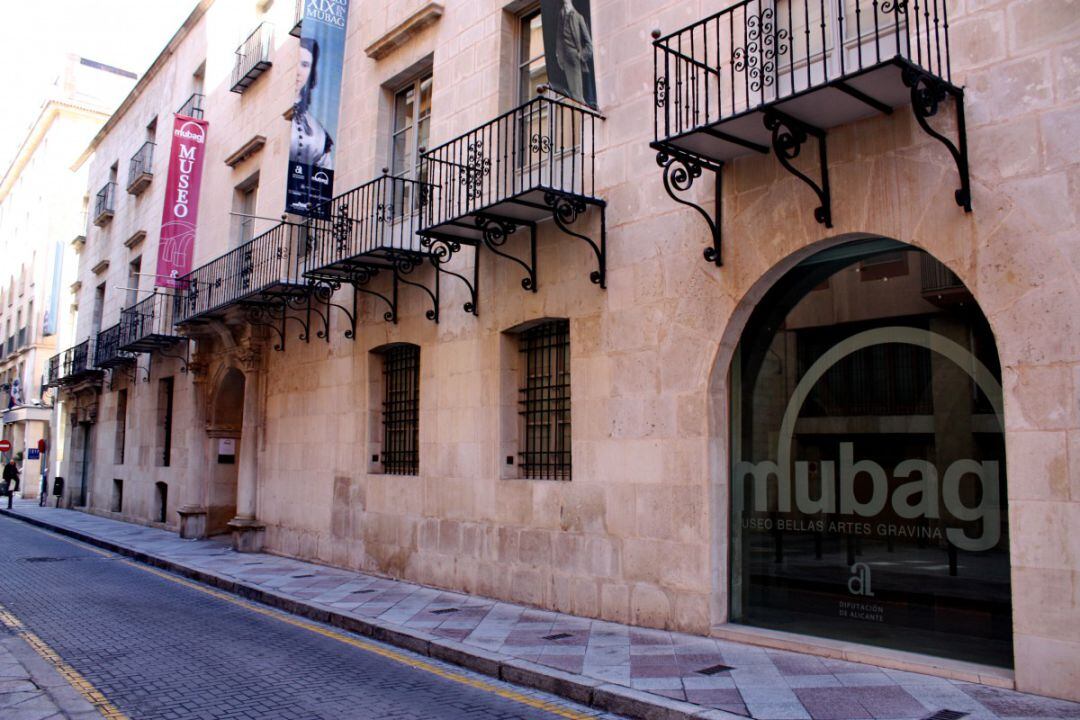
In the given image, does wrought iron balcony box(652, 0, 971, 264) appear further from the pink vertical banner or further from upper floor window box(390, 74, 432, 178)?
the pink vertical banner

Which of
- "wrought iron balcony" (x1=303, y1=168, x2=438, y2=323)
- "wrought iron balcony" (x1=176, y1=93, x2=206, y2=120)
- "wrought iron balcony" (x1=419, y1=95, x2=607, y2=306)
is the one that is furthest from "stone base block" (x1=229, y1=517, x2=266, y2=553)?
"wrought iron balcony" (x1=176, y1=93, x2=206, y2=120)

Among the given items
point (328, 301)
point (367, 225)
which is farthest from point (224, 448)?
point (367, 225)

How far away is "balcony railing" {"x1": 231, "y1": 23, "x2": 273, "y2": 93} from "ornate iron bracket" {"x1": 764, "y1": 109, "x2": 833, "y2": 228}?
1328cm

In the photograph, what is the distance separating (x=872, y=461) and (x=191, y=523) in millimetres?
15043

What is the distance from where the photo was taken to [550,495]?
9328 mm

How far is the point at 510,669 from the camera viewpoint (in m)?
6.76

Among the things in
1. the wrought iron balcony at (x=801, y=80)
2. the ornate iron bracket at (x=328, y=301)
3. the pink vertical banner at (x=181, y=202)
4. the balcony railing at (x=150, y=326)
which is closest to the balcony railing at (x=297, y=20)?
the ornate iron bracket at (x=328, y=301)

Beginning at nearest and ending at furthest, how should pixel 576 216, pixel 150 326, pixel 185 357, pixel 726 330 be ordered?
pixel 726 330 → pixel 576 216 → pixel 185 357 → pixel 150 326

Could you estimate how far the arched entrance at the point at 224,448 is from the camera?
59.5ft

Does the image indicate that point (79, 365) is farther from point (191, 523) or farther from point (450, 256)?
point (450, 256)

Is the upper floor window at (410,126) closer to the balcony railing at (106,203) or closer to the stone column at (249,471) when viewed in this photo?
the stone column at (249,471)

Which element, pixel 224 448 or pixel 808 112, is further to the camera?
pixel 224 448

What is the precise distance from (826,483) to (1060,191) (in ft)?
9.85

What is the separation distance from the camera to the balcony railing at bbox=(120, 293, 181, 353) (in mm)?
19984
